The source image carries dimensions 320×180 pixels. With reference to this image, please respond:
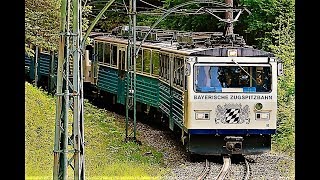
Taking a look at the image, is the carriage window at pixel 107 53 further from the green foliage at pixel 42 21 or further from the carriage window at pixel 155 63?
the green foliage at pixel 42 21

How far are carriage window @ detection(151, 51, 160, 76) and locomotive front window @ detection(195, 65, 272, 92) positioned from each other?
395cm

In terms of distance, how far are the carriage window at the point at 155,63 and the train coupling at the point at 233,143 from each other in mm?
4034

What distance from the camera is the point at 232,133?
12.5 metres

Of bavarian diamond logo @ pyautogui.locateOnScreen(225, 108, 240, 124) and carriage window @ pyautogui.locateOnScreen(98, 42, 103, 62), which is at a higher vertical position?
carriage window @ pyautogui.locateOnScreen(98, 42, 103, 62)

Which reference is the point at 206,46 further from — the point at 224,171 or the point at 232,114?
the point at 224,171

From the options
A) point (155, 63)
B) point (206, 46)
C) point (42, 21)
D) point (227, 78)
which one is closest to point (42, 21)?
point (42, 21)

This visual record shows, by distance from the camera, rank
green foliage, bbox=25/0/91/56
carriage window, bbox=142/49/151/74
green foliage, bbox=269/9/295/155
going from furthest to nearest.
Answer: carriage window, bbox=142/49/151/74 < green foliage, bbox=269/9/295/155 < green foliage, bbox=25/0/91/56

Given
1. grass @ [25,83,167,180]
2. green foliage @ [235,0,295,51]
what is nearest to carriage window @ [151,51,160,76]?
grass @ [25,83,167,180]

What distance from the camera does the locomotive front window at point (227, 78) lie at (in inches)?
486

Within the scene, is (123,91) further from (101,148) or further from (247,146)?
(247,146)

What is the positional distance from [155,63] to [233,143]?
173 inches

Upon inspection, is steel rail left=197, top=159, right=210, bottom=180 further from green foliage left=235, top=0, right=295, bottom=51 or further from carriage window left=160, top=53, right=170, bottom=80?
green foliage left=235, top=0, right=295, bottom=51

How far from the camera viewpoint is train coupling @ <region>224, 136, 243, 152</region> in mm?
12547

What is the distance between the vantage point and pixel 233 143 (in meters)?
12.6
